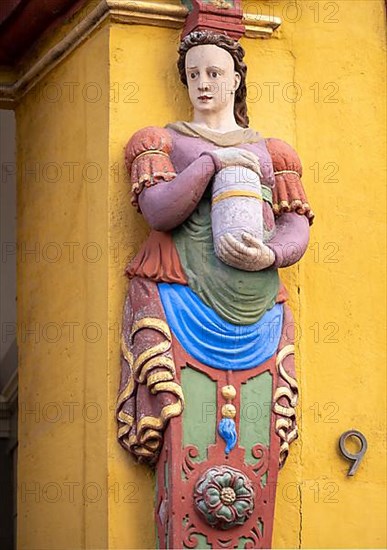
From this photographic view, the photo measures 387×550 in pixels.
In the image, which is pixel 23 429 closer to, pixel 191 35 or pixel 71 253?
pixel 71 253

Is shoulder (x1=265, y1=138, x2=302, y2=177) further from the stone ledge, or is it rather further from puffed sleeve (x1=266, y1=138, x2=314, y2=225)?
the stone ledge

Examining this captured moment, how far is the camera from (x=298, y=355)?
7.61 meters

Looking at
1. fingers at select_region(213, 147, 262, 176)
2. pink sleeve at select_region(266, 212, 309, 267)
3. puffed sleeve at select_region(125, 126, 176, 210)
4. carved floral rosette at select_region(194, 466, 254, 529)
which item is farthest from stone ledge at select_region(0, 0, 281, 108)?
carved floral rosette at select_region(194, 466, 254, 529)

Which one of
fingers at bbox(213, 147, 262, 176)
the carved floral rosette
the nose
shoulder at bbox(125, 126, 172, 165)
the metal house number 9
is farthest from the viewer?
the metal house number 9

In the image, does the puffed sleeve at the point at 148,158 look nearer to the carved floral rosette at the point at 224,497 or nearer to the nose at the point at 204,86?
the nose at the point at 204,86

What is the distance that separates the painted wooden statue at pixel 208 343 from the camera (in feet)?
23.3

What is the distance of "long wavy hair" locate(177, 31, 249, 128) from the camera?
291 inches

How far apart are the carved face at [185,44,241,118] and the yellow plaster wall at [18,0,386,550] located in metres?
0.15

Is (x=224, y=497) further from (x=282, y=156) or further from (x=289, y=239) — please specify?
(x=282, y=156)

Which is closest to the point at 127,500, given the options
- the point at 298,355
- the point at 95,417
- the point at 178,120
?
the point at 95,417

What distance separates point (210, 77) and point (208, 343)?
0.99 metres

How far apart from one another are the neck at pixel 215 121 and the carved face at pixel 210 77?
0.06ft

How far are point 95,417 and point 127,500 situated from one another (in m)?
0.35

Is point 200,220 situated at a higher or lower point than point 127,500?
higher
